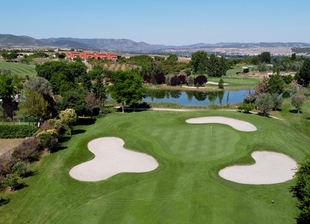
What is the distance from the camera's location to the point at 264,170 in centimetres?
2534

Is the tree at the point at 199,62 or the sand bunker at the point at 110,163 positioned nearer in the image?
the sand bunker at the point at 110,163

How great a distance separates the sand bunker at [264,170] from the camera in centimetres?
2341

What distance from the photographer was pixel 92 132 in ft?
120

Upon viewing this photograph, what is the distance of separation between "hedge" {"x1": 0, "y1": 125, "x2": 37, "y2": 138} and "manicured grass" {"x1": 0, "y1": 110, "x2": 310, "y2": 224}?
7056 millimetres

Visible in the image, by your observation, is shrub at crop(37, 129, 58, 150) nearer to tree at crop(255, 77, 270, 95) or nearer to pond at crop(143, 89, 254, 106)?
pond at crop(143, 89, 254, 106)

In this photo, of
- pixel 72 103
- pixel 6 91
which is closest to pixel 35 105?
pixel 72 103

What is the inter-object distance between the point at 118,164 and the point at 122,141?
6.80 metres

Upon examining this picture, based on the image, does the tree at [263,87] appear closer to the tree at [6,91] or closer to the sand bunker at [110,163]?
the sand bunker at [110,163]

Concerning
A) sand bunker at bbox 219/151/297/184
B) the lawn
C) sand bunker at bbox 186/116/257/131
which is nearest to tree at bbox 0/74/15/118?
the lawn

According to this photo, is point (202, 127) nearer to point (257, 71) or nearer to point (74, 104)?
point (74, 104)

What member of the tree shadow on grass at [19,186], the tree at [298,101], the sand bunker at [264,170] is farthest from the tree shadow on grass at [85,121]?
the tree at [298,101]

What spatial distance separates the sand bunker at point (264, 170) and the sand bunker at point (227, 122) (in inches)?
381

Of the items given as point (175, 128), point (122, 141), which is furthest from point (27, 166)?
point (175, 128)

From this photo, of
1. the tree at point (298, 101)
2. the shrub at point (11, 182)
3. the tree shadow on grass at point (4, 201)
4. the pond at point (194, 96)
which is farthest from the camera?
the pond at point (194, 96)
